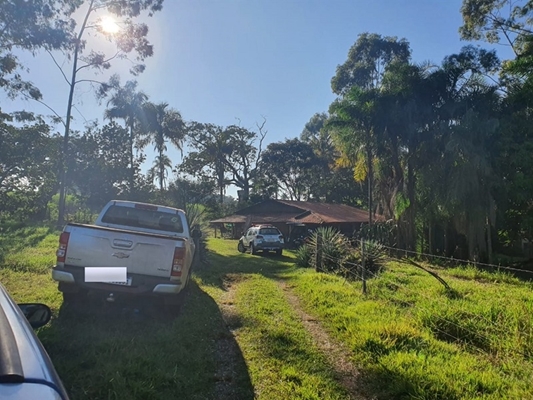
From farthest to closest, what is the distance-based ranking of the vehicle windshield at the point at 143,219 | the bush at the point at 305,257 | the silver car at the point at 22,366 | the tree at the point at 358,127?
1. the tree at the point at 358,127
2. the bush at the point at 305,257
3. the vehicle windshield at the point at 143,219
4. the silver car at the point at 22,366

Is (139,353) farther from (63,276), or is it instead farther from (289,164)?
(289,164)

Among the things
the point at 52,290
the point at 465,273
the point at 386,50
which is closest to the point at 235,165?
the point at 386,50

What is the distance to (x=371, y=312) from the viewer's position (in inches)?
242

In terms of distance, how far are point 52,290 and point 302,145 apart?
41243 mm

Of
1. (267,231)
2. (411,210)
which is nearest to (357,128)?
(411,210)

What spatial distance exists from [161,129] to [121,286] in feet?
106

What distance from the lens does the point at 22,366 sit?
1251 millimetres

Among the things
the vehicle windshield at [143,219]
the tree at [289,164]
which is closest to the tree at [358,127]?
the vehicle windshield at [143,219]

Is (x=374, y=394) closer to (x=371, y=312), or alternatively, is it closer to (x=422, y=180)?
(x=371, y=312)

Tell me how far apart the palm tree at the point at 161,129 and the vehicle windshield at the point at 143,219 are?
26866 mm

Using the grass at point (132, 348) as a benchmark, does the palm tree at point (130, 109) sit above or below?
above

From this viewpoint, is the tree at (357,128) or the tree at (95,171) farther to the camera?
the tree at (95,171)

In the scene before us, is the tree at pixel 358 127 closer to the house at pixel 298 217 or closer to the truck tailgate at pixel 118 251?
the house at pixel 298 217

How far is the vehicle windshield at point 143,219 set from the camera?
22.8ft
